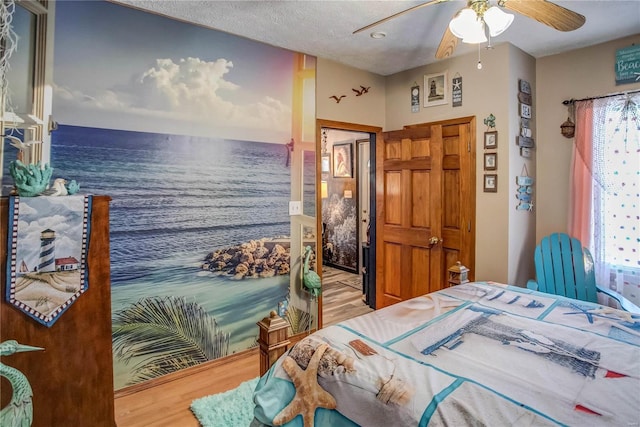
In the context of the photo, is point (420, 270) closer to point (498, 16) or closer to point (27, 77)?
point (498, 16)

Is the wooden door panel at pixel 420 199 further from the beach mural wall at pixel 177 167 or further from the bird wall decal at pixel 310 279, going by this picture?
the beach mural wall at pixel 177 167

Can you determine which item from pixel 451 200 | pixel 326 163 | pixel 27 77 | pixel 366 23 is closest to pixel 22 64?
pixel 27 77

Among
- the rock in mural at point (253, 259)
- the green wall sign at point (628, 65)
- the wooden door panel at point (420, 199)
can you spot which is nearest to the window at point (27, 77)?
the rock in mural at point (253, 259)

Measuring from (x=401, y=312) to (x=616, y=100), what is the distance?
8.56 ft

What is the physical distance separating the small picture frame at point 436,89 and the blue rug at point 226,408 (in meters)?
3.00

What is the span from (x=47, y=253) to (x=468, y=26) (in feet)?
7.70

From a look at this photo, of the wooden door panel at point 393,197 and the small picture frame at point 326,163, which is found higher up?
the small picture frame at point 326,163

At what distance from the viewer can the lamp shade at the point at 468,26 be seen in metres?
1.75

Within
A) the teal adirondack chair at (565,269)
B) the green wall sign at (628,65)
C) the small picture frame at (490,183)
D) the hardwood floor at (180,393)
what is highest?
the green wall sign at (628,65)

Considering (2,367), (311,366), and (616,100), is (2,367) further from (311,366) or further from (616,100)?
(616,100)

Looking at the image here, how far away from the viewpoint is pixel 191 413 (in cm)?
224

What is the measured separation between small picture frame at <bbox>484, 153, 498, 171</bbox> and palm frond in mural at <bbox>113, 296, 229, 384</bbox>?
2.65 metres

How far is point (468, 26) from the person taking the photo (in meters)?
1.79

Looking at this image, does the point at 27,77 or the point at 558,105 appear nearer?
the point at 27,77
